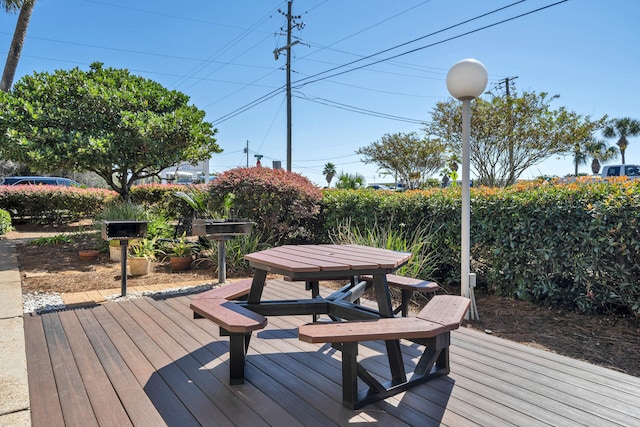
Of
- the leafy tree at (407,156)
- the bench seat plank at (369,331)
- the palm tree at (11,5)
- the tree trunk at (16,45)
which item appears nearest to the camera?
the bench seat plank at (369,331)

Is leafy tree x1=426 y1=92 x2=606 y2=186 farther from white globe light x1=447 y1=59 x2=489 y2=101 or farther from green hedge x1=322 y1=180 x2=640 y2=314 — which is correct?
white globe light x1=447 y1=59 x2=489 y2=101

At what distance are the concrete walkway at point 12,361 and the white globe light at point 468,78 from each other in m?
3.56

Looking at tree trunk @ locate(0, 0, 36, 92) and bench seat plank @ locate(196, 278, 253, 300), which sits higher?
tree trunk @ locate(0, 0, 36, 92)

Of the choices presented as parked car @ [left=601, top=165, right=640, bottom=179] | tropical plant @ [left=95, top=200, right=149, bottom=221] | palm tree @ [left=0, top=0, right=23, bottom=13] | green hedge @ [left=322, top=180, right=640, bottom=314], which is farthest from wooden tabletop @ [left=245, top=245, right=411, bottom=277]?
parked car @ [left=601, top=165, right=640, bottom=179]

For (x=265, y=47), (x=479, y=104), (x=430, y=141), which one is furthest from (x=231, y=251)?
(x=430, y=141)

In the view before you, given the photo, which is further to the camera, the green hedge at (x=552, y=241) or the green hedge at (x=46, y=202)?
the green hedge at (x=46, y=202)

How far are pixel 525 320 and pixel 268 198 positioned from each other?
3888 mm

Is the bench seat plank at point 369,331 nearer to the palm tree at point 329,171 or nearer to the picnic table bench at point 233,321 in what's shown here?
the picnic table bench at point 233,321

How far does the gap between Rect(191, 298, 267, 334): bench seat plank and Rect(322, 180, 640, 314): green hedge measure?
8.98ft

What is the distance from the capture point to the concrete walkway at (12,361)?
1700 millimetres

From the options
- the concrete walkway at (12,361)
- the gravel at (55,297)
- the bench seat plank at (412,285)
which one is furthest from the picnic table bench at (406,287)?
the gravel at (55,297)

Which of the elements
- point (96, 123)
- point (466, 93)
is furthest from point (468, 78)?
point (96, 123)

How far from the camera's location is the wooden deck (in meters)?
1.67

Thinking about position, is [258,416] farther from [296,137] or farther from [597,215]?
[296,137]
